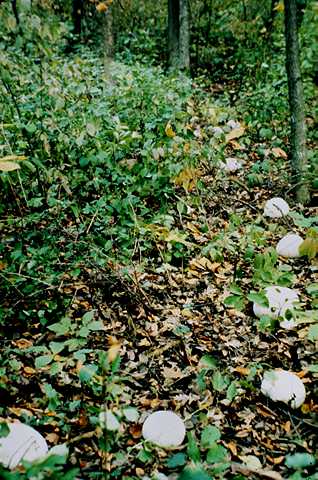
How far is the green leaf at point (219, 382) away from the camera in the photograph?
2665mm

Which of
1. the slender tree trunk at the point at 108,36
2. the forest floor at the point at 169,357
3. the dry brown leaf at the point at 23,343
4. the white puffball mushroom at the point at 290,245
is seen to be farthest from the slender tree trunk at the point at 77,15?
the dry brown leaf at the point at 23,343

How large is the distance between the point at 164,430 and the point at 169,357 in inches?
27.6

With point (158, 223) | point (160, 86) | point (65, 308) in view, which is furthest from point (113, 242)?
point (160, 86)

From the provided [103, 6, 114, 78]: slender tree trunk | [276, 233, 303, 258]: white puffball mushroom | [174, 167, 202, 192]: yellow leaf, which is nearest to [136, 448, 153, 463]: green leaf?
[174, 167, 202, 192]: yellow leaf

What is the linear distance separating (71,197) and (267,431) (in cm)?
240

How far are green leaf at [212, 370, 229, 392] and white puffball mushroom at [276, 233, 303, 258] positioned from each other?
152 centimetres

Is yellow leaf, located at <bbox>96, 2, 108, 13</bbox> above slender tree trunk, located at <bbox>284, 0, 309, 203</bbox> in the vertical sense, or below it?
above

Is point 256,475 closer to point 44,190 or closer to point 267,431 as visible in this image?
point 267,431

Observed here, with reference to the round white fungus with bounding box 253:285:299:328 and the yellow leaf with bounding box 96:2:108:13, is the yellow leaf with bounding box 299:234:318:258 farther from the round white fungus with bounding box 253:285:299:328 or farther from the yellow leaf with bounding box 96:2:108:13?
the yellow leaf with bounding box 96:2:108:13

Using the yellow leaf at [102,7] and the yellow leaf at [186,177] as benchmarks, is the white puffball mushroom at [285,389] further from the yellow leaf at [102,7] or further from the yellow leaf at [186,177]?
the yellow leaf at [102,7]

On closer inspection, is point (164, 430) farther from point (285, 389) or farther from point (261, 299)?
point (261, 299)

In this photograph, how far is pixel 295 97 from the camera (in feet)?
15.1

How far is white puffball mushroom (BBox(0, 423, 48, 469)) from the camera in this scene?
2156mm

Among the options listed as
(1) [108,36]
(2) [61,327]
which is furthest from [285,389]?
(1) [108,36]
